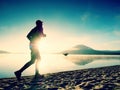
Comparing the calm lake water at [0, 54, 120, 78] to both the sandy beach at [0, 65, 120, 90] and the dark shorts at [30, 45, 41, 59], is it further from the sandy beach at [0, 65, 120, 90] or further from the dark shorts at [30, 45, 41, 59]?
the sandy beach at [0, 65, 120, 90]

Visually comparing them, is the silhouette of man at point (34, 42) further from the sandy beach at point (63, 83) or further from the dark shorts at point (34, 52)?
the sandy beach at point (63, 83)

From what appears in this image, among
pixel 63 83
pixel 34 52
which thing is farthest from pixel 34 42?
pixel 63 83

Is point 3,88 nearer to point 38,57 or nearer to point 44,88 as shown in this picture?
point 44,88

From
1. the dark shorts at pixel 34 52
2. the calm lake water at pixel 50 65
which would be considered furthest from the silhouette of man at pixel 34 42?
the calm lake water at pixel 50 65

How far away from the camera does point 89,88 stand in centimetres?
692

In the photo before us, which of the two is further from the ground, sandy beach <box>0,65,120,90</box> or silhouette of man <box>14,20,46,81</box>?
silhouette of man <box>14,20,46,81</box>

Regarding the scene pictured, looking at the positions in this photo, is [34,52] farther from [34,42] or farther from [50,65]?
[50,65]

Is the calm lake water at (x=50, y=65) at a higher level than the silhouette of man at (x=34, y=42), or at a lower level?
lower

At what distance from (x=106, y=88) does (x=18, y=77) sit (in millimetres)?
4379

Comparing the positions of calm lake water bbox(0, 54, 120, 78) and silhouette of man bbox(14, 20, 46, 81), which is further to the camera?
calm lake water bbox(0, 54, 120, 78)

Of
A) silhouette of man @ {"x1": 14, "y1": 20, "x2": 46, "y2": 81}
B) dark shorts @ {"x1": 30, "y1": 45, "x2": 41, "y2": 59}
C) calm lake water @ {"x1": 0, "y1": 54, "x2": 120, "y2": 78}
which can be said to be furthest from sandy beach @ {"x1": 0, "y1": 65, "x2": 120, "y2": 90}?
calm lake water @ {"x1": 0, "y1": 54, "x2": 120, "y2": 78}

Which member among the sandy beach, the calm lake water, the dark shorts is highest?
the dark shorts

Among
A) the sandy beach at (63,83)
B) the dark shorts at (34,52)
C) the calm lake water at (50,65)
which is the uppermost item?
the dark shorts at (34,52)

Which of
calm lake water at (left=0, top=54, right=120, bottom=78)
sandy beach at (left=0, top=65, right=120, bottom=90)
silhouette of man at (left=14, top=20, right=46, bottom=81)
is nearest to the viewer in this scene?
sandy beach at (left=0, top=65, right=120, bottom=90)
